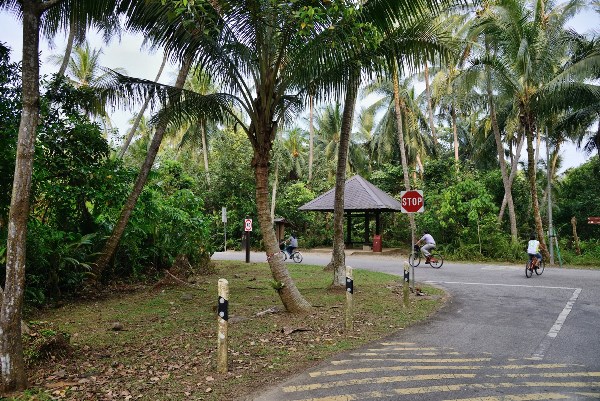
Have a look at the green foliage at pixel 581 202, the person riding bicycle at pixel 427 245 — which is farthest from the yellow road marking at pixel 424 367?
the green foliage at pixel 581 202

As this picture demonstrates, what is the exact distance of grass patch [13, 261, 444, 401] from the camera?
5.07 metres

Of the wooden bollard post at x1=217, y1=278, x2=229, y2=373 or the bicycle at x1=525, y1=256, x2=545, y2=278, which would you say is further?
the bicycle at x1=525, y1=256, x2=545, y2=278

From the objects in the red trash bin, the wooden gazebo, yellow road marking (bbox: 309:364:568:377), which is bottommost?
yellow road marking (bbox: 309:364:568:377)

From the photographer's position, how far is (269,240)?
848 cm

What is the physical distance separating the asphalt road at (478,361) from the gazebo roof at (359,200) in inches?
662

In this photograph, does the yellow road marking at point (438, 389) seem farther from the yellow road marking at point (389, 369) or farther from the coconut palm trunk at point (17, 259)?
the coconut palm trunk at point (17, 259)

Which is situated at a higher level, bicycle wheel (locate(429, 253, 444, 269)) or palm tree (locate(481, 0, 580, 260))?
palm tree (locate(481, 0, 580, 260))

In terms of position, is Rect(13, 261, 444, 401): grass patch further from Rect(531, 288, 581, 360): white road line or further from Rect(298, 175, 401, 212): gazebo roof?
Rect(298, 175, 401, 212): gazebo roof

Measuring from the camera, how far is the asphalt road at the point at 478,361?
16.0 feet

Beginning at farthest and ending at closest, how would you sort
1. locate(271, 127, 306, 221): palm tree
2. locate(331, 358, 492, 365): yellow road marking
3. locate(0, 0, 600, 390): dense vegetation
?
locate(271, 127, 306, 221): palm tree, locate(0, 0, 600, 390): dense vegetation, locate(331, 358, 492, 365): yellow road marking

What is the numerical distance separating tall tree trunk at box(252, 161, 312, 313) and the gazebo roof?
61.9ft

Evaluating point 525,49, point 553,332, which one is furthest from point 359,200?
point 553,332

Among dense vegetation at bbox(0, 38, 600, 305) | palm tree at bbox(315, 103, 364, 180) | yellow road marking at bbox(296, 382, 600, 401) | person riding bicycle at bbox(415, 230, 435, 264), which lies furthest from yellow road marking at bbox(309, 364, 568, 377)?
palm tree at bbox(315, 103, 364, 180)

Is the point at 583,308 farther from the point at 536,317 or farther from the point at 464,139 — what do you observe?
the point at 464,139
